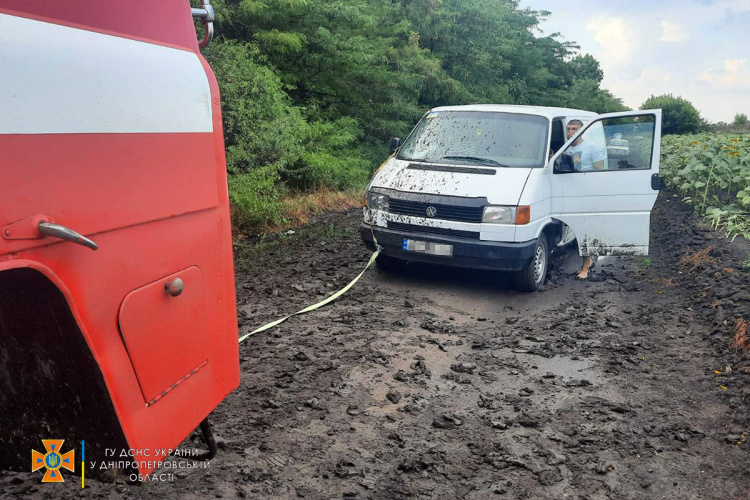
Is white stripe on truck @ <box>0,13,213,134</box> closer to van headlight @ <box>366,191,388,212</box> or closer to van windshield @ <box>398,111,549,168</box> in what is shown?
van headlight @ <box>366,191,388,212</box>

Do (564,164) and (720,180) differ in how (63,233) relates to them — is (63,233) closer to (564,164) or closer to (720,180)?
(564,164)

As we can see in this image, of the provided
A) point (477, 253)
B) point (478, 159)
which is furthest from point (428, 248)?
point (478, 159)

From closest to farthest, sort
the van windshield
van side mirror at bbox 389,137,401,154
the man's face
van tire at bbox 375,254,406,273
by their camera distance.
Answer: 1. the van windshield
2. van tire at bbox 375,254,406,273
3. the man's face
4. van side mirror at bbox 389,137,401,154

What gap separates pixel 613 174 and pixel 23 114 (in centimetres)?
655

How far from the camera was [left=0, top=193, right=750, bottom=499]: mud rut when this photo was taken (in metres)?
3.38

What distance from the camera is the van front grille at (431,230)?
6.77 metres

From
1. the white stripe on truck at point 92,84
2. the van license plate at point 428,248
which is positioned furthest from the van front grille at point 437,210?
the white stripe on truck at point 92,84

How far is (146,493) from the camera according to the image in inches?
122

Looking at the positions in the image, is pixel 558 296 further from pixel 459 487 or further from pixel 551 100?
pixel 551 100

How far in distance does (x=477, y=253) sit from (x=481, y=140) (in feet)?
5.38

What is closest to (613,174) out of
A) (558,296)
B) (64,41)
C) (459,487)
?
(558,296)

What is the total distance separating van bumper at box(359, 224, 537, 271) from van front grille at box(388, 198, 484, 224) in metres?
0.22

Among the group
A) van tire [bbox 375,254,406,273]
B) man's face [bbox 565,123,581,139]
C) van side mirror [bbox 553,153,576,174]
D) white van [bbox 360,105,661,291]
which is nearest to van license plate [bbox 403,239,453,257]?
white van [bbox 360,105,661,291]

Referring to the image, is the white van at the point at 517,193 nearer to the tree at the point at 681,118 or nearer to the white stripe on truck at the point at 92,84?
the white stripe on truck at the point at 92,84
